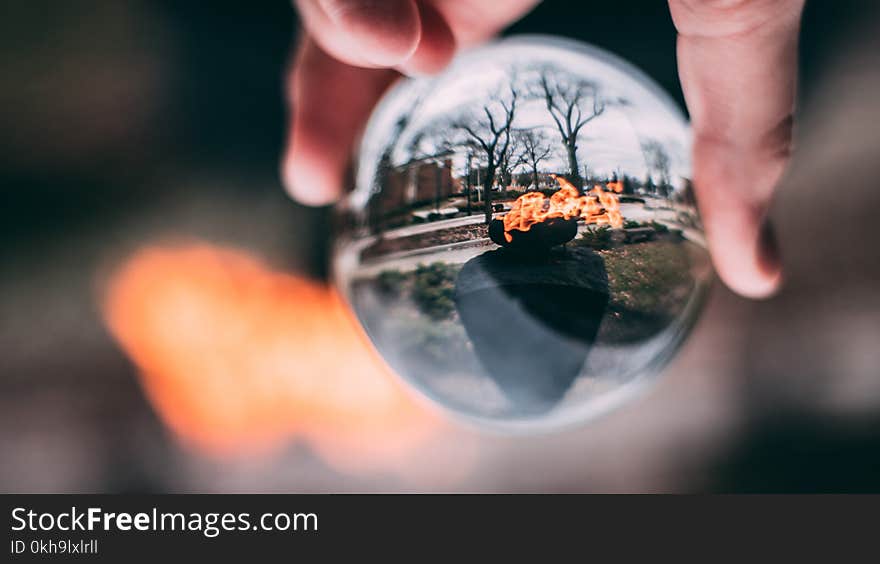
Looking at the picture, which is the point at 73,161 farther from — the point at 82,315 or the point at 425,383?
the point at 425,383

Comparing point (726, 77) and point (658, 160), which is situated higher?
point (726, 77)

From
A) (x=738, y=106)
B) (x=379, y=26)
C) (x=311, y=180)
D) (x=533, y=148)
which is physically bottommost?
(x=533, y=148)

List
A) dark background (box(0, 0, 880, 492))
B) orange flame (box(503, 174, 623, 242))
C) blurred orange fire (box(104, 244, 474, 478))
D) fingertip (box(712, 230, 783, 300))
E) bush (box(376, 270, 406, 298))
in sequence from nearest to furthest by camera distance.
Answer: orange flame (box(503, 174, 623, 242)) < bush (box(376, 270, 406, 298)) < fingertip (box(712, 230, 783, 300)) < dark background (box(0, 0, 880, 492)) < blurred orange fire (box(104, 244, 474, 478))

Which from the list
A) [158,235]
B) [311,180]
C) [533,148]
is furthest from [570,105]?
[158,235]

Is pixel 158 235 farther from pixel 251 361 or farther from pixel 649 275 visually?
pixel 649 275

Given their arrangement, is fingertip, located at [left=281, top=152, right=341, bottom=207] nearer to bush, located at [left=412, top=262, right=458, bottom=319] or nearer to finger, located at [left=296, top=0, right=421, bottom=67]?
finger, located at [left=296, top=0, right=421, bottom=67]

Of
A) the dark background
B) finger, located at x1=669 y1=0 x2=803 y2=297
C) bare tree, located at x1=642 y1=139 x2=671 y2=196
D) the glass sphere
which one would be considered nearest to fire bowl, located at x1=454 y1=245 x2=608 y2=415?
the glass sphere
